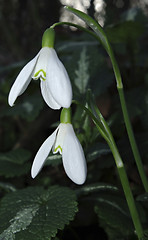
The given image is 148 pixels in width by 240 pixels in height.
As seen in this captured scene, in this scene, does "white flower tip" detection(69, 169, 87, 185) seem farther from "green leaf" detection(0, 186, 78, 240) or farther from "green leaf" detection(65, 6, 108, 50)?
"green leaf" detection(65, 6, 108, 50)

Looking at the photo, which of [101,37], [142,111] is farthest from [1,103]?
[101,37]

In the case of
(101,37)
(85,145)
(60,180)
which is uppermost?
(101,37)

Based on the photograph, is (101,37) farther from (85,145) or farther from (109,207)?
(109,207)

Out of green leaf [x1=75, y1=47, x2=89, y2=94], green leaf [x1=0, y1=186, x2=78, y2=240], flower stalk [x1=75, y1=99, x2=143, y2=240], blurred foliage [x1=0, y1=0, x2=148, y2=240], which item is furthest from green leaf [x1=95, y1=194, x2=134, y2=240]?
green leaf [x1=75, y1=47, x2=89, y2=94]

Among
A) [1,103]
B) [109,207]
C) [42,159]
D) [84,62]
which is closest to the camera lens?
[42,159]

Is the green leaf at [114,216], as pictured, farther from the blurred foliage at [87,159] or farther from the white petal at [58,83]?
the white petal at [58,83]

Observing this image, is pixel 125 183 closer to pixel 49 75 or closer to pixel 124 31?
pixel 49 75
